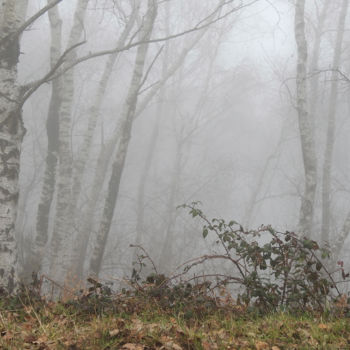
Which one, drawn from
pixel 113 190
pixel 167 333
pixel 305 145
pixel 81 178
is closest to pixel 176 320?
pixel 167 333

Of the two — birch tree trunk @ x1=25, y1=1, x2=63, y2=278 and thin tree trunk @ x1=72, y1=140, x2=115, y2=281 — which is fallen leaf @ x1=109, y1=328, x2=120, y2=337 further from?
thin tree trunk @ x1=72, y1=140, x2=115, y2=281

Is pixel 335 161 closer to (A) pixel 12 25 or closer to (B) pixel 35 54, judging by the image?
(B) pixel 35 54

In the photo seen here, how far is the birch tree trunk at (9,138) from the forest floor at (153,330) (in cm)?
108

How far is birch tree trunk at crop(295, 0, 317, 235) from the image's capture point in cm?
707

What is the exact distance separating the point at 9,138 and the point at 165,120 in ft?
60.7

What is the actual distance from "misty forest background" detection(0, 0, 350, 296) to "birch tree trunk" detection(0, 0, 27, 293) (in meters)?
0.16

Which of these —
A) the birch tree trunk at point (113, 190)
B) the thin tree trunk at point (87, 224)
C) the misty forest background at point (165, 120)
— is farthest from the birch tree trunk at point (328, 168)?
the thin tree trunk at point (87, 224)

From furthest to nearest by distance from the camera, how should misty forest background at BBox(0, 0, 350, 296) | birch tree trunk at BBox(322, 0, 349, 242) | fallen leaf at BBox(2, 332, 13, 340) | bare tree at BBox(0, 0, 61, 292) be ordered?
birch tree trunk at BBox(322, 0, 349, 242)
misty forest background at BBox(0, 0, 350, 296)
bare tree at BBox(0, 0, 61, 292)
fallen leaf at BBox(2, 332, 13, 340)

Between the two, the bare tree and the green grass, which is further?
the bare tree

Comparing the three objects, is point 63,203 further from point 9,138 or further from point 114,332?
point 114,332

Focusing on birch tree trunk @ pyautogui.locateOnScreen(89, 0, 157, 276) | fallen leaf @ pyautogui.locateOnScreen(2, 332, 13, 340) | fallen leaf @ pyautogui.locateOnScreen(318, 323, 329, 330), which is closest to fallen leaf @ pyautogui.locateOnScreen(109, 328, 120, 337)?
fallen leaf @ pyautogui.locateOnScreen(2, 332, 13, 340)

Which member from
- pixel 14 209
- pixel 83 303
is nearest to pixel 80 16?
pixel 14 209

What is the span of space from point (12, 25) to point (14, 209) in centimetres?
218

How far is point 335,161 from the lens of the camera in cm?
2561
